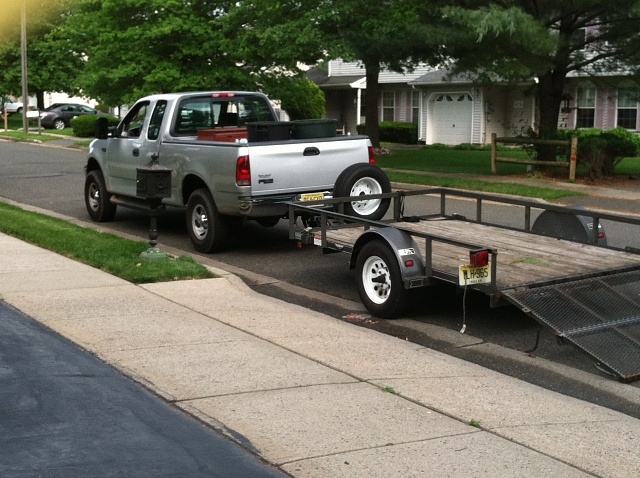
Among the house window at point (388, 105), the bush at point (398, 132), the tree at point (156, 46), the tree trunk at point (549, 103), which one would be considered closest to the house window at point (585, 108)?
the bush at point (398, 132)

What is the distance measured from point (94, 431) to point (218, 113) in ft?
27.5

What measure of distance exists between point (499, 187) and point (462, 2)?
458 cm

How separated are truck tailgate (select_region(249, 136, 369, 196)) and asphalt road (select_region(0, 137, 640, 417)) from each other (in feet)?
3.17

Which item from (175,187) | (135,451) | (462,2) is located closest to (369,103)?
Result: (462,2)

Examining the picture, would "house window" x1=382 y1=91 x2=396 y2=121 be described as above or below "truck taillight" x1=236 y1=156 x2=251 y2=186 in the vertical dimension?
above

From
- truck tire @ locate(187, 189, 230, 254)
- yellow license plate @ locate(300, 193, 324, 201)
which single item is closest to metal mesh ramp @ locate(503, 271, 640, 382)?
yellow license plate @ locate(300, 193, 324, 201)

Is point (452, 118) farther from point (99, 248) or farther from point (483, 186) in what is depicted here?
Answer: point (99, 248)

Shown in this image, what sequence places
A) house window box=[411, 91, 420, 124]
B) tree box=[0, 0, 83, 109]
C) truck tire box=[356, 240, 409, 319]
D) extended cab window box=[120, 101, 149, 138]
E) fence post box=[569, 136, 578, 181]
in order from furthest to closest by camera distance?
tree box=[0, 0, 83, 109], house window box=[411, 91, 420, 124], fence post box=[569, 136, 578, 181], extended cab window box=[120, 101, 149, 138], truck tire box=[356, 240, 409, 319]

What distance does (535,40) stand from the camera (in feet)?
63.5

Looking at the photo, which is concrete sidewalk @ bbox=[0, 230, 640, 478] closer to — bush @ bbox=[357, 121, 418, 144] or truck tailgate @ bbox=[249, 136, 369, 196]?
truck tailgate @ bbox=[249, 136, 369, 196]

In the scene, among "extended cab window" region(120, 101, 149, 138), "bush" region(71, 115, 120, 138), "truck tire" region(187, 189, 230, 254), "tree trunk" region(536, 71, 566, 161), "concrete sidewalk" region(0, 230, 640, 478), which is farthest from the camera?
"bush" region(71, 115, 120, 138)

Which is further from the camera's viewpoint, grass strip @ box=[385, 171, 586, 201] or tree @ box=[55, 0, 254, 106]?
tree @ box=[55, 0, 254, 106]

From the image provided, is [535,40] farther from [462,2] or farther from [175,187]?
[175,187]

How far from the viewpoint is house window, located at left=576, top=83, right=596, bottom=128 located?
38594 mm
